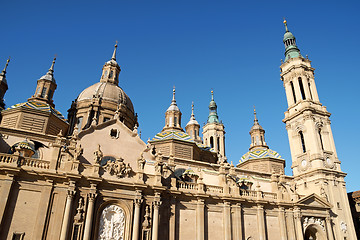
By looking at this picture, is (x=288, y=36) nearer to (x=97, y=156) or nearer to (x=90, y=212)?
(x=97, y=156)

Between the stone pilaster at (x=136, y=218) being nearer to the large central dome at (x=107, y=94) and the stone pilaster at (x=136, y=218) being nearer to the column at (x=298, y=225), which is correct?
the column at (x=298, y=225)

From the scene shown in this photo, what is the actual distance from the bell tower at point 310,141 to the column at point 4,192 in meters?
34.6

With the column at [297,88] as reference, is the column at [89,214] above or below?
below

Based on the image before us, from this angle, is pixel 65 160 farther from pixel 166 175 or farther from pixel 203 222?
pixel 203 222

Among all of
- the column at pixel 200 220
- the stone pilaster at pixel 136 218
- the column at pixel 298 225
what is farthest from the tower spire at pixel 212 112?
the stone pilaster at pixel 136 218

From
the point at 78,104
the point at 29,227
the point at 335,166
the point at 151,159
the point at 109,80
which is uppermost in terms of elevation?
the point at 109,80

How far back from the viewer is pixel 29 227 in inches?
811

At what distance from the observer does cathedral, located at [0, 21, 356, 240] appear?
2173cm

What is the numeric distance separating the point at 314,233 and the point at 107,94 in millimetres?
33519

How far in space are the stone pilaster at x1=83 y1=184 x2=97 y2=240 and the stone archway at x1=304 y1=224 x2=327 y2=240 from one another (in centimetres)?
2430

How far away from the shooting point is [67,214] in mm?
21250

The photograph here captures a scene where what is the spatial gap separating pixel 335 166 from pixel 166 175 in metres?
26.6

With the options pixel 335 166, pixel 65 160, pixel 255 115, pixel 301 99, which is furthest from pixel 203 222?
pixel 255 115

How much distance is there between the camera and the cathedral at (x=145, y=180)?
71.3 feet
